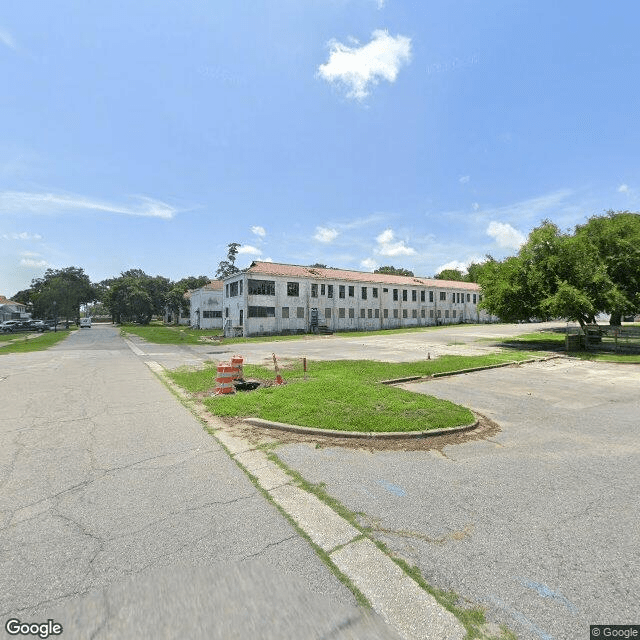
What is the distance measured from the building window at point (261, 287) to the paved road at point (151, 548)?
33968 millimetres

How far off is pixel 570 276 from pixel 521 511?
75.8 feet

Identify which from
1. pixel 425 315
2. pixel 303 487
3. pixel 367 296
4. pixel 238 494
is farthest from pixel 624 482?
pixel 425 315

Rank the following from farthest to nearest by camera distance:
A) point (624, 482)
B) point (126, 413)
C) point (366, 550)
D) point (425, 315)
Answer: point (425, 315), point (126, 413), point (624, 482), point (366, 550)

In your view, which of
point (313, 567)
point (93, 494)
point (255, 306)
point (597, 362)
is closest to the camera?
point (313, 567)

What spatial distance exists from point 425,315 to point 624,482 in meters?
55.1

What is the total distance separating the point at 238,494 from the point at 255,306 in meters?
36.5

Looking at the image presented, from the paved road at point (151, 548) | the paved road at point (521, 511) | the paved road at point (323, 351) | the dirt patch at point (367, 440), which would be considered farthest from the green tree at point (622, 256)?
the paved road at point (151, 548)

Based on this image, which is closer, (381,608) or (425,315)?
(381,608)

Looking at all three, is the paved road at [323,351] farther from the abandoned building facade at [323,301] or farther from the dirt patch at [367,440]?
the abandoned building facade at [323,301]

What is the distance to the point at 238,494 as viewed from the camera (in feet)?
14.0

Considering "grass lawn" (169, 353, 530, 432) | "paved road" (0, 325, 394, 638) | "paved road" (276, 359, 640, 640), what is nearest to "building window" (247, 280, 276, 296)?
"grass lawn" (169, 353, 530, 432)

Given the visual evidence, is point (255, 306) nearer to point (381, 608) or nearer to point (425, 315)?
point (425, 315)

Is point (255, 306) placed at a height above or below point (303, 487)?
above

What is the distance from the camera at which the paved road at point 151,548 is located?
2.47m
